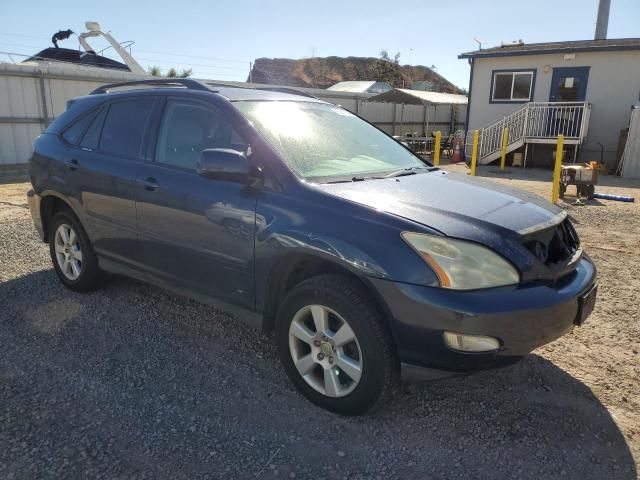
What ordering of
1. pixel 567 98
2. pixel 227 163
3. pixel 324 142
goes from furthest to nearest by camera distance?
pixel 567 98 → pixel 324 142 → pixel 227 163

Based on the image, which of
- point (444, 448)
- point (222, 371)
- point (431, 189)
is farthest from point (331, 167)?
point (444, 448)

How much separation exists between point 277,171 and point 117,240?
1737 millimetres

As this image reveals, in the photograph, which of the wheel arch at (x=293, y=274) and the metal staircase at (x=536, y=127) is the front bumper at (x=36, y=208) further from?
the metal staircase at (x=536, y=127)

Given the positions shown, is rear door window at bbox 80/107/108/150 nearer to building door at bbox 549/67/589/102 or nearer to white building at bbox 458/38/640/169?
white building at bbox 458/38/640/169

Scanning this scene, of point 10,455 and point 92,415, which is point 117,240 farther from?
point 10,455

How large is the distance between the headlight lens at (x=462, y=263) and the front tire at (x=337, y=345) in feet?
1.26

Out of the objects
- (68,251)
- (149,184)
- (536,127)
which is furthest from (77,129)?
(536,127)

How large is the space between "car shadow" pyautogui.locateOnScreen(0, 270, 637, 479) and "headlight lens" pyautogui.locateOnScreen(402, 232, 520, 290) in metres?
0.86

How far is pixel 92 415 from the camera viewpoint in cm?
275

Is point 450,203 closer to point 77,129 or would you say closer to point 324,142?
point 324,142

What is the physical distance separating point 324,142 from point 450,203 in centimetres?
103

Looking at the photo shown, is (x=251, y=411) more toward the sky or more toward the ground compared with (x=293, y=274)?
more toward the ground

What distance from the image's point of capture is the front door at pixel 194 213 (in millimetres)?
3029

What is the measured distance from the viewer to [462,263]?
94.0 inches
